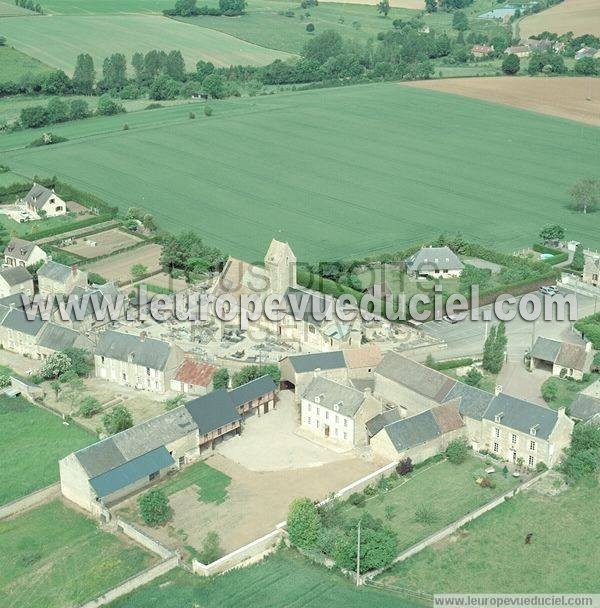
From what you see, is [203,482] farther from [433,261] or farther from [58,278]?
[433,261]

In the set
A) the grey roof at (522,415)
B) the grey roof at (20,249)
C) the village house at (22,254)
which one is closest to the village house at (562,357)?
the grey roof at (522,415)

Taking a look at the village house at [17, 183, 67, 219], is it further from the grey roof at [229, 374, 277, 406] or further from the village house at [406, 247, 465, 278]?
the grey roof at [229, 374, 277, 406]

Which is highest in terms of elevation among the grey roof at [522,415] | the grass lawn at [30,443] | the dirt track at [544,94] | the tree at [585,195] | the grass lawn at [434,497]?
the dirt track at [544,94]

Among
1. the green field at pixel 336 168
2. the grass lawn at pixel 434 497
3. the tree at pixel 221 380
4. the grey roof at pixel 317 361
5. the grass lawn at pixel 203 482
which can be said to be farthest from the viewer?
the green field at pixel 336 168

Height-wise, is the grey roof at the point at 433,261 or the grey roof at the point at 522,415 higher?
the grey roof at the point at 522,415

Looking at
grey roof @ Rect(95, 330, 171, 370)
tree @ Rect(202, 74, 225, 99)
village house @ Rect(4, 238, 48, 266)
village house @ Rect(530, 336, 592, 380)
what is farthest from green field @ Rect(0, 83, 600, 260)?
village house @ Rect(530, 336, 592, 380)

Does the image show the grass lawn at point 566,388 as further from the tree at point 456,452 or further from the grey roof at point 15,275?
the grey roof at point 15,275
